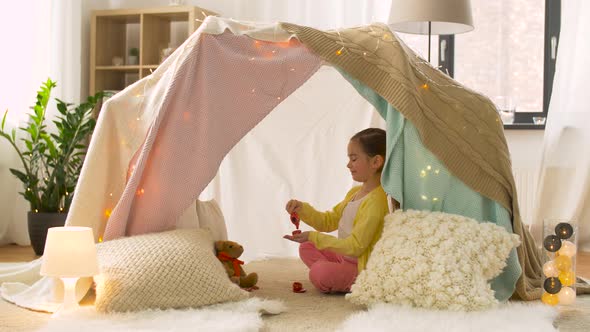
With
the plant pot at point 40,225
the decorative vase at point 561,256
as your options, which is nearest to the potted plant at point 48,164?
the plant pot at point 40,225

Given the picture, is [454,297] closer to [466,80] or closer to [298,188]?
[298,188]

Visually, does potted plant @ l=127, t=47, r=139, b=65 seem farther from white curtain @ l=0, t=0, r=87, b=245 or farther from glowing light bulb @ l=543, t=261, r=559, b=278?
glowing light bulb @ l=543, t=261, r=559, b=278

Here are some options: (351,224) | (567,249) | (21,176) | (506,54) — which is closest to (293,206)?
(351,224)

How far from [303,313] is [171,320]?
429 millimetres

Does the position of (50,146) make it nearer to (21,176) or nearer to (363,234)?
(21,176)

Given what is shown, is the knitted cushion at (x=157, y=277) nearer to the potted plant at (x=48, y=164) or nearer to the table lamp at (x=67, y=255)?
the table lamp at (x=67, y=255)

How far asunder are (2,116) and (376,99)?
7.78 ft

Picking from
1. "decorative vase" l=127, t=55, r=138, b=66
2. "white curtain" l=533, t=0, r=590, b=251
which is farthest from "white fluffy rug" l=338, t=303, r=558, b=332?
"decorative vase" l=127, t=55, r=138, b=66

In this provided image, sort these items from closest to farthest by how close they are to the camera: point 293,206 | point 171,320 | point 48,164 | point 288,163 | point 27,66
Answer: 1. point 171,320
2. point 293,206
3. point 288,163
4. point 48,164
5. point 27,66

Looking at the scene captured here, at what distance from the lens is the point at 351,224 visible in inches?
111

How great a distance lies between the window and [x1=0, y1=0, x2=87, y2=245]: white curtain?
6.53ft

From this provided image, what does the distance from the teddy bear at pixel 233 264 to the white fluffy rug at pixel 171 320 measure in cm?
44

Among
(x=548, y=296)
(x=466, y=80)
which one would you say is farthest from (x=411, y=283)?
(x=466, y=80)

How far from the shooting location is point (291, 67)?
115 inches
